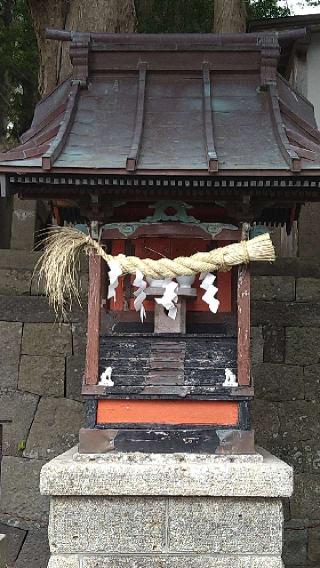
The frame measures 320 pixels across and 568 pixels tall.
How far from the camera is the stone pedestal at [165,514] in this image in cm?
407

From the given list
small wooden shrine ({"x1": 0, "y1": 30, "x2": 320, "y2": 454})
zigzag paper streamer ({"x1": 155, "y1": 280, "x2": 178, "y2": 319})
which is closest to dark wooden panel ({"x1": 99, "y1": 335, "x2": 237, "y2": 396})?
small wooden shrine ({"x1": 0, "y1": 30, "x2": 320, "y2": 454})

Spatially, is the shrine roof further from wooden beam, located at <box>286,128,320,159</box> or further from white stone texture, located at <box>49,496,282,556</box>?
white stone texture, located at <box>49,496,282,556</box>

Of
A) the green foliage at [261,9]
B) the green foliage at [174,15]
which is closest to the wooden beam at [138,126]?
the green foliage at [174,15]

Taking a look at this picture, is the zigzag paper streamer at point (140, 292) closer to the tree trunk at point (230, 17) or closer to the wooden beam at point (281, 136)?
the wooden beam at point (281, 136)

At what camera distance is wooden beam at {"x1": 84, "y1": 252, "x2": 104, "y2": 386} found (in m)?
4.39

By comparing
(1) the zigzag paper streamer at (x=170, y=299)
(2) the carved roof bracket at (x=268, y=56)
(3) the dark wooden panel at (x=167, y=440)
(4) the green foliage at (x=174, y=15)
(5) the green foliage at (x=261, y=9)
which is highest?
(5) the green foliage at (x=261, y=9)

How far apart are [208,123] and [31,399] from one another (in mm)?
3440

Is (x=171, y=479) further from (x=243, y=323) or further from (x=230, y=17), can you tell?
(x=230, y=17)

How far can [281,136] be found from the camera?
4.41 metres

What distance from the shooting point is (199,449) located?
14.1 feet

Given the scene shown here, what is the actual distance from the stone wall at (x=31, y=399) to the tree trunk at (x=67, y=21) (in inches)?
95.9

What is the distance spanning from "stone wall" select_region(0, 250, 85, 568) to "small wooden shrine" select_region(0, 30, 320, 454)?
4.96ft

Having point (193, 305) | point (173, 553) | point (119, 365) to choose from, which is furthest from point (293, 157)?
point (173, 553)

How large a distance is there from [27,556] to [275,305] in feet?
11.8
